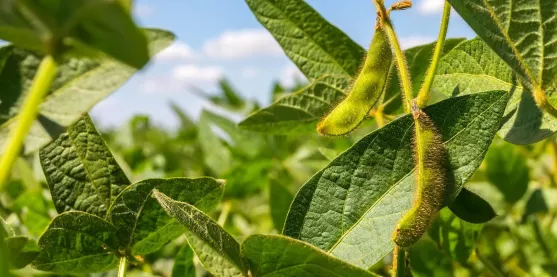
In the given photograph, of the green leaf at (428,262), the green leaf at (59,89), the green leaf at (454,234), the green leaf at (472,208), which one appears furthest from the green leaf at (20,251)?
the green leaf at (428,262)

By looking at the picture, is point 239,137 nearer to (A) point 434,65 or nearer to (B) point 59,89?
(A) point 434,65

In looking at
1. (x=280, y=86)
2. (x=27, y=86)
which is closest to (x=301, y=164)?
(x=280, y=86)

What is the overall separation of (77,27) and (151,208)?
1.44 ft

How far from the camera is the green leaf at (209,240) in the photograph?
2.71 feet

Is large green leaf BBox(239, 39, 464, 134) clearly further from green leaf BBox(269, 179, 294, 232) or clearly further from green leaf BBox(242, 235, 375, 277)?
green leaf BBox(242, 235, 375, 277)

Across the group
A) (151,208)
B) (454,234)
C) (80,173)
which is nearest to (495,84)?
(454,234)

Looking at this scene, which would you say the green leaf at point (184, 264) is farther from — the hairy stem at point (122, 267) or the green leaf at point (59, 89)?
the green leaf at point (59, 89)

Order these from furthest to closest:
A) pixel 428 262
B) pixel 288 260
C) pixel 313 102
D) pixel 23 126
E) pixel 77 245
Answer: pixel 428 262
pixel 313 102
pixel 77 245
pixel 288 260
pixel 23 126

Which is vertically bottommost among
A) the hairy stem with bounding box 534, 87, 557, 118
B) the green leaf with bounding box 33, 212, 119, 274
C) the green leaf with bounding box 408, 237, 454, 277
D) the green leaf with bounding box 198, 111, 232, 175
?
the green leaf with bounding box 408, 237, 454, 277

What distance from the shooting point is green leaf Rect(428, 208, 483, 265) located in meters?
1.25

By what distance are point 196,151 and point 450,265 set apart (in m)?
1.60

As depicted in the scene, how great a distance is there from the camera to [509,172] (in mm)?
2010

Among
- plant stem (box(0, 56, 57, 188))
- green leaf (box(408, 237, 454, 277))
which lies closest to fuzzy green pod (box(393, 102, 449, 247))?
plant stem (box(0, 56, 57, 188))

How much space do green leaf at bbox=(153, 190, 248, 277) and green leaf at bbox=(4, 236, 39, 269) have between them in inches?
7.4
